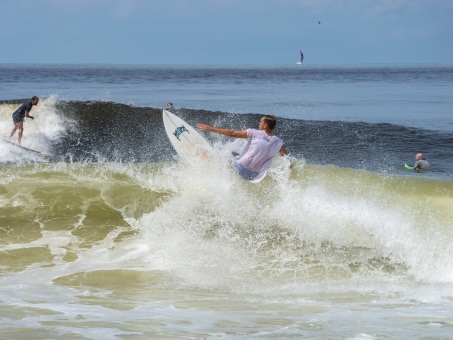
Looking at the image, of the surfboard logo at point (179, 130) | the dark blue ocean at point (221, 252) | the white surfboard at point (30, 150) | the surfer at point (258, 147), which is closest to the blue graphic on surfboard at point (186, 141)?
the surfboard logo at point (179, 130)

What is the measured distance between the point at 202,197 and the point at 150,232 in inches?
48.5

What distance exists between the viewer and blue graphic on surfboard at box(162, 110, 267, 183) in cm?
1276

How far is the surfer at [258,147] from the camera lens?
10.2 metres

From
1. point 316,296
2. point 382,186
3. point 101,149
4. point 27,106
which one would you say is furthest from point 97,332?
point 101,149

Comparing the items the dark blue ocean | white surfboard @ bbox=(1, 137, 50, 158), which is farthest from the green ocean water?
white surfboard @ bbox=(1, 137, 50, 158)

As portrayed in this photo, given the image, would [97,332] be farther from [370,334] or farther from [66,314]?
[370,334]

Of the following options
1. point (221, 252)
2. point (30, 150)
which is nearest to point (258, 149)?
point (221, 252)

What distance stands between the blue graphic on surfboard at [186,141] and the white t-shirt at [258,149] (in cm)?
201

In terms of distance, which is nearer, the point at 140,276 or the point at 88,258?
the point at 140,276

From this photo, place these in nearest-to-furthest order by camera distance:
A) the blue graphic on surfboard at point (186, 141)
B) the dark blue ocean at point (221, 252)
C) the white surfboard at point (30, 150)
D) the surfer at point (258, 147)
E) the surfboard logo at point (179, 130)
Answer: the dark blue ocean at point (221, 252) < the surfer at point (258, 147) < the blue graphic on surfboard at point (186, 141) < the surfboard logo at point (179, 130) < the white surfboard at point (30, 150)

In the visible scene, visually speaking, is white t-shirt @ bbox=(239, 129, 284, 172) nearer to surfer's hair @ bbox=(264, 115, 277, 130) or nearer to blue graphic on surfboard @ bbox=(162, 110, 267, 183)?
surfer's hair @ bbox=(264, 115, 277, 130)

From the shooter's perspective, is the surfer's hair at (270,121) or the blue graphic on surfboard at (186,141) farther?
the blue graphic on surfboard at (186,141)

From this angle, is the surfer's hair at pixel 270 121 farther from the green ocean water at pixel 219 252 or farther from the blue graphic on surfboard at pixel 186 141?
the blue graphic on surfboard at pixel 186 141

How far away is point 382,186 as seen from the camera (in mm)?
12023
